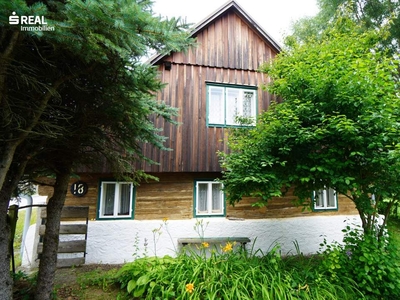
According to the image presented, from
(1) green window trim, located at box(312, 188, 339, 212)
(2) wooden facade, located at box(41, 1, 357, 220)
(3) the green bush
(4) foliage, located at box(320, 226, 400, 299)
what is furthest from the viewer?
(1) green window trim, located at box(312, 188, 339, 212)

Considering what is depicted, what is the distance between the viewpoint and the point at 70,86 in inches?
118

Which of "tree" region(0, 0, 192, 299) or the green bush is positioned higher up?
"tree" region(0, 0, 192, 299)

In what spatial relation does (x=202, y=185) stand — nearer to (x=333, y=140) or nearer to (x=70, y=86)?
(x=333, y=140)

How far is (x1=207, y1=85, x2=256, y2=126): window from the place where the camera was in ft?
21.2

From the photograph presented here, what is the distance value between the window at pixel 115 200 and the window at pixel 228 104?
3.18m

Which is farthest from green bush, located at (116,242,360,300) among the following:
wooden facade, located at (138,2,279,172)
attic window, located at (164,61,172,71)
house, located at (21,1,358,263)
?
attic window, located at (164,61,172,71)

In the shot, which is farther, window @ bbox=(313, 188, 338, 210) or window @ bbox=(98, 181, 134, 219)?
window @ bbox=(313, 188, 338, 210)

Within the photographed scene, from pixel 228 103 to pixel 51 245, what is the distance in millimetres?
5530

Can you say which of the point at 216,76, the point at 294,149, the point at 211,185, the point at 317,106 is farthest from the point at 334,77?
the point at 211,185

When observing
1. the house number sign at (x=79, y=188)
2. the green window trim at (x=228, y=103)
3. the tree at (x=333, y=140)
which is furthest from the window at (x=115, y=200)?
the tree at (x=333, y=140)

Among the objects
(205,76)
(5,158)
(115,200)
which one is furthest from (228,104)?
(5,158)

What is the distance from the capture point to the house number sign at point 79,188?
5.67 m

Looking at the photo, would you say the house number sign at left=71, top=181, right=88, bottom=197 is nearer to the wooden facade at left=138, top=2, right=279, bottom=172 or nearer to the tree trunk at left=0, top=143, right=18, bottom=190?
the wooden facade at left=138, top=2, right=279, bottom=172

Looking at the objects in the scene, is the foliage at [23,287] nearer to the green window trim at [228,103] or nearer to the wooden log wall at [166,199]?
the wooden log wall at [166,199]
